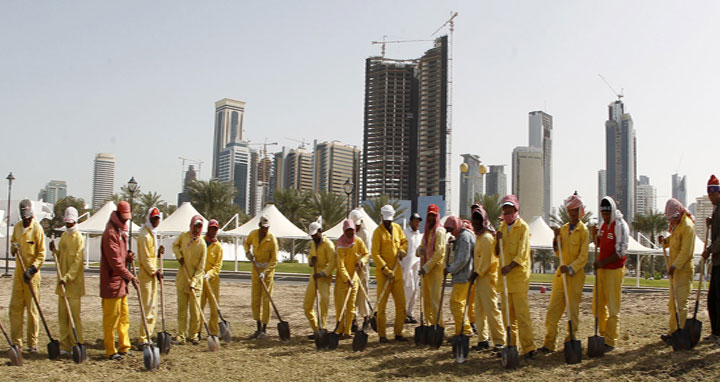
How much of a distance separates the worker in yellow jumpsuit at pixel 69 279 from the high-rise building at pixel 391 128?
11745 cm

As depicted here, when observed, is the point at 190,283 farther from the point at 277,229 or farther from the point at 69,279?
the point at 277,229

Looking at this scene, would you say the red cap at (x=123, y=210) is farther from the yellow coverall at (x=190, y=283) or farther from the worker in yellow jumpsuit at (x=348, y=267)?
the worker in yellow jumpsuit at (x=348, y=267)

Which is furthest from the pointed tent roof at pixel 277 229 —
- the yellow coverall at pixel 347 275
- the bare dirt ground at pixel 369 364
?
the yellow coverall at pixel 347 275

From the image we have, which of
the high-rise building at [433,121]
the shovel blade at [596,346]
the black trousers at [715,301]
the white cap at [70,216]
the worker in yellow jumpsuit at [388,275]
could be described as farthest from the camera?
the high-rise building at [433,121]

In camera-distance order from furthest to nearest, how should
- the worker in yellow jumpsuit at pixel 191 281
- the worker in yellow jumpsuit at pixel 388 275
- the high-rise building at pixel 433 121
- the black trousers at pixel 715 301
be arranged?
the high-rise building at pixel 433 121 → the worker in yellow jumpsuit at pixel 388 275 → the worker in yellow jumpsuit at pixel 191 281 → the black trousers at pixel 715 301

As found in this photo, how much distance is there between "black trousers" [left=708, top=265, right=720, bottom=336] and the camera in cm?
824

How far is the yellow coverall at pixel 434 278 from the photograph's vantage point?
9.47 meters

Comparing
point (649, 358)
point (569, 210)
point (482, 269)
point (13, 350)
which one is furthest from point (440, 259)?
point (13, 350)

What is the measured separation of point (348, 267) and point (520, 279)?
3.06 metres

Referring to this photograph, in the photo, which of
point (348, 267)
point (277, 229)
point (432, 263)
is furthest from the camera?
point (277, 229)

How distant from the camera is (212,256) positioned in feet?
33.9

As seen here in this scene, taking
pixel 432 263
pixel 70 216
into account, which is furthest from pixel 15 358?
pixel 432 263

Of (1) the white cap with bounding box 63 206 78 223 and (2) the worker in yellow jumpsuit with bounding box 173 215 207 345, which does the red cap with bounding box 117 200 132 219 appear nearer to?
(1) the white cap with bounding box 63 206 78 223

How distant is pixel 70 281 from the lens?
8.34 m
